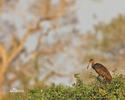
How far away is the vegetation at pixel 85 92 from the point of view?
4387mm

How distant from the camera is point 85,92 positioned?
4.47 metres

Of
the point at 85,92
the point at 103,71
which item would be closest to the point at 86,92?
the point at 85,92

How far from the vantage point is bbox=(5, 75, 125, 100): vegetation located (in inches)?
173

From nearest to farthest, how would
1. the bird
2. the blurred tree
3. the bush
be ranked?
the bush
the bird
the blurred tree

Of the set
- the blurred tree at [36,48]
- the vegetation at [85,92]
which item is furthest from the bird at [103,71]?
the blurred tree at [36,48]

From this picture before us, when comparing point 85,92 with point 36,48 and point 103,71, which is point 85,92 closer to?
point 103,71

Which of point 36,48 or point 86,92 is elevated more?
point 36,48

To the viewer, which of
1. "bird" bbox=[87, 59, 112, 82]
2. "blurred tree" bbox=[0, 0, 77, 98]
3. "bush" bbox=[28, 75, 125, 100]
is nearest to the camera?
"bush" bbox=[28, 75, 125, 100]

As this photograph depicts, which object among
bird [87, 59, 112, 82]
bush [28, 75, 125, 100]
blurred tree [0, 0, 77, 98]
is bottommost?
bush [28, 75, 125, 100]

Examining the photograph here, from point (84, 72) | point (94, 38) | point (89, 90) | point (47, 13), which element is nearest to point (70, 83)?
point (84, 72)

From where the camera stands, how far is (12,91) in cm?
493

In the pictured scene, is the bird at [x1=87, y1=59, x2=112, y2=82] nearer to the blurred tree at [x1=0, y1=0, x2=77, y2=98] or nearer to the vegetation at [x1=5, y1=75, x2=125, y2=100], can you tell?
the vegetation at [x1=5, y1=75, x2=125, y2=100]

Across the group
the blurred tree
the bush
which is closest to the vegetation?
the bush

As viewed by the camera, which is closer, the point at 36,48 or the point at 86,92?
the point at 86,92
